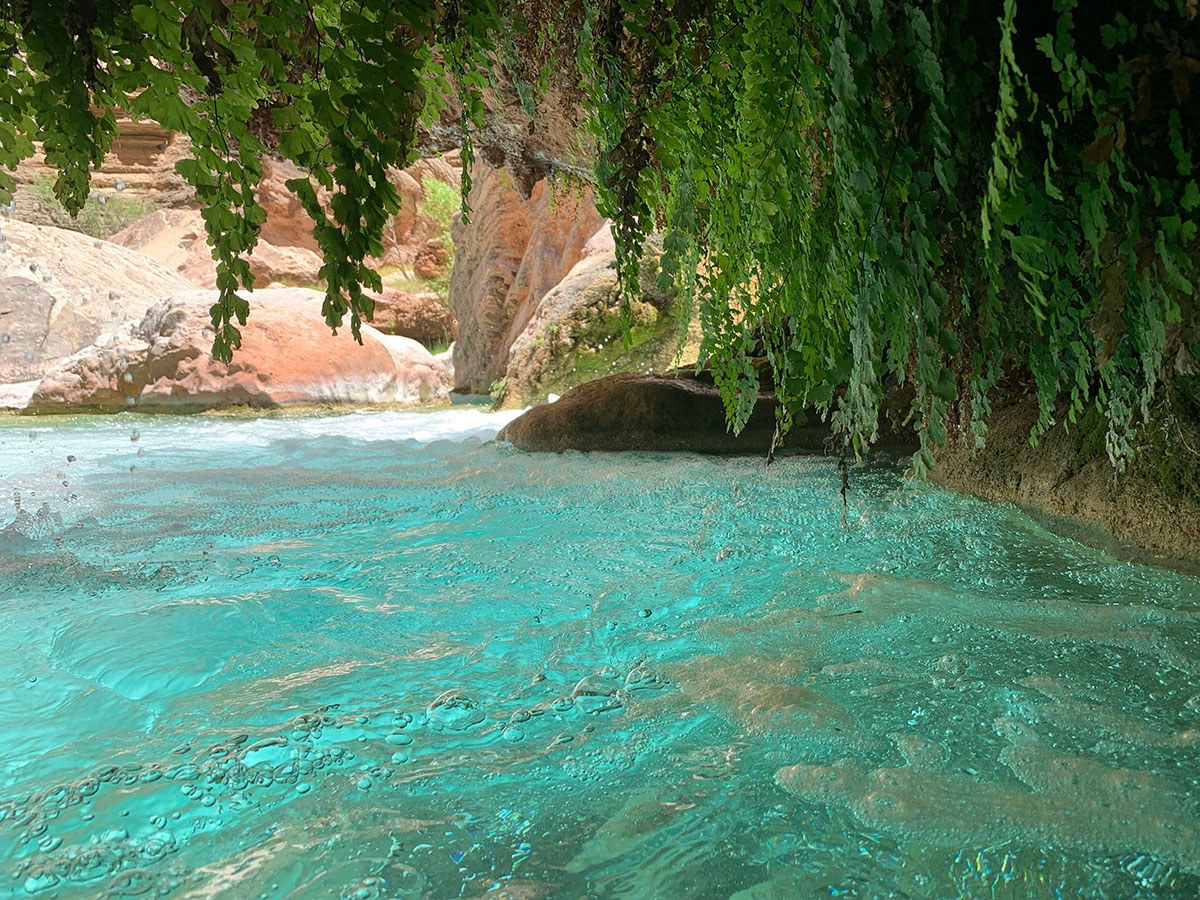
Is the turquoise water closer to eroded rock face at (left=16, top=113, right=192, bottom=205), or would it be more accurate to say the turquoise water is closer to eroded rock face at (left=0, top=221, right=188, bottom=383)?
eroded rock face at (left=0, top=221, right=188, bottom=383)

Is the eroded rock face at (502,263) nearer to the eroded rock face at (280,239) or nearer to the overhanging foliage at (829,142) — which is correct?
the eroded rock face at (280,239)

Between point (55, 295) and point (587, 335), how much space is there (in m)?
12.3

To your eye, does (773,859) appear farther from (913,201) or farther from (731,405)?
(731,405)

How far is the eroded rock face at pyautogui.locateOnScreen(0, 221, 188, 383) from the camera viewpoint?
16172 millimetres

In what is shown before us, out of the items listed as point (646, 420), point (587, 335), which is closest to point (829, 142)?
point (646, 420)

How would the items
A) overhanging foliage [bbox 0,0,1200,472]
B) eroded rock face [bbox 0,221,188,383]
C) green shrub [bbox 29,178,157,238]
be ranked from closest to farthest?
overhanging foliage [bbox 0,0,1200,472] → eroded rock face [bbox 0,221,188,383] → green shrub [bbox 29,178,157,238]

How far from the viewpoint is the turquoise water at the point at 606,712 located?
58.4 inches

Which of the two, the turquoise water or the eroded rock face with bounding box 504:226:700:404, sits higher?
the eroded rock face with bounding box 504:226:700:404

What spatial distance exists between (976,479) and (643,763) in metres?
3.13

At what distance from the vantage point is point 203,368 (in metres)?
12.5

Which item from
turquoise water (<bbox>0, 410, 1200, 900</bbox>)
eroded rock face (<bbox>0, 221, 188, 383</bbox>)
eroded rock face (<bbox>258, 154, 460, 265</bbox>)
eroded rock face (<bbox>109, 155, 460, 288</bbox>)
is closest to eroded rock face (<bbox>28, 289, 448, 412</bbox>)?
eroded rock face (<bbox>0, 221, 188, 383</bbox>)

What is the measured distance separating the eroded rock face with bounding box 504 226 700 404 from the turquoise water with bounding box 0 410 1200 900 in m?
6.40

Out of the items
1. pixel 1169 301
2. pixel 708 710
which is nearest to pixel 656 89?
pixel 1169 301

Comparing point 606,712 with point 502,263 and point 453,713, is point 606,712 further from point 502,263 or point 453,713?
point 502,263
